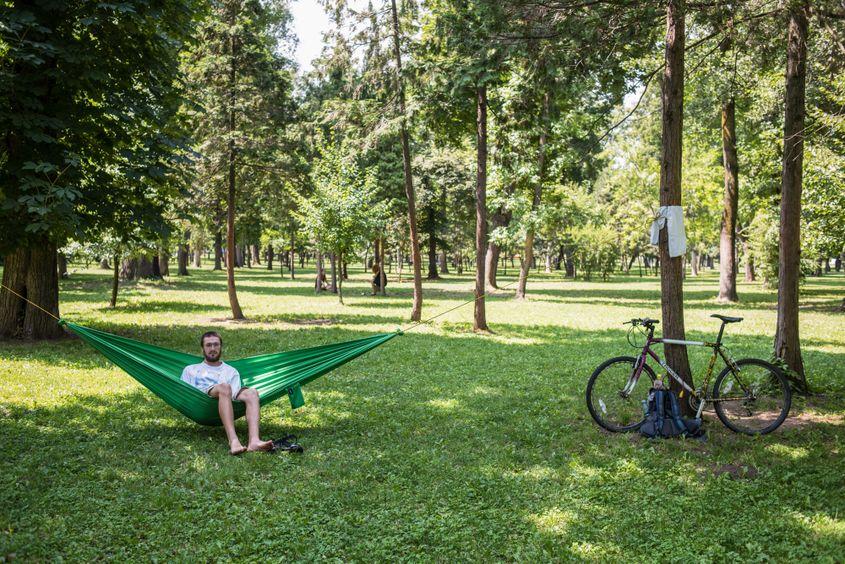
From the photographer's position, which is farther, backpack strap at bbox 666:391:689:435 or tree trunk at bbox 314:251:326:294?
tree trunk at bbox 314:251:326:294

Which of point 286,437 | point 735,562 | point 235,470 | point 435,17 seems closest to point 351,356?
point 286,437

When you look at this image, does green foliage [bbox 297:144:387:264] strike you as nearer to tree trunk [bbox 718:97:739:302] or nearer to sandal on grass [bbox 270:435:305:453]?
tree trunk [bbox 718:97:739:302]

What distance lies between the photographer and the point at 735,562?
3264mm

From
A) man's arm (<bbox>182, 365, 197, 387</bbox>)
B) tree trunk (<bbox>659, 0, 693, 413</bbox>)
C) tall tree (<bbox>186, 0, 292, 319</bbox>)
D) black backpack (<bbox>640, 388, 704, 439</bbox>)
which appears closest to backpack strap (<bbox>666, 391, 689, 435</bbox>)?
black backpack (<bbox>640, 388, 704, 439</bbox>)

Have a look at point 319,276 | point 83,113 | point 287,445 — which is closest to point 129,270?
point 319,276

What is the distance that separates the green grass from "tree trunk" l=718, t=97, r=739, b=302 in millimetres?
12303

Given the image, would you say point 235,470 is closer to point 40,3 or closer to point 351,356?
point 351,356

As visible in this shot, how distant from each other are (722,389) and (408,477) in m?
3.04

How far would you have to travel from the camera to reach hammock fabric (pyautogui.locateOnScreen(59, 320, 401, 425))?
16.8ft

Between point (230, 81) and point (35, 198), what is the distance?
6.02 metres

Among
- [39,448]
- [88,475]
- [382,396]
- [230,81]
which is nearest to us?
[88,475]

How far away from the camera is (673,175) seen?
5621mm

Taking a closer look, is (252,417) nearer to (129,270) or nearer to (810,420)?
(810,420)

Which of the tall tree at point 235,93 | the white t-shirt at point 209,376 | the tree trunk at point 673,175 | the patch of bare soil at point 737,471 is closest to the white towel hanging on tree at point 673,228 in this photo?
the tree trunk at point 673,175
